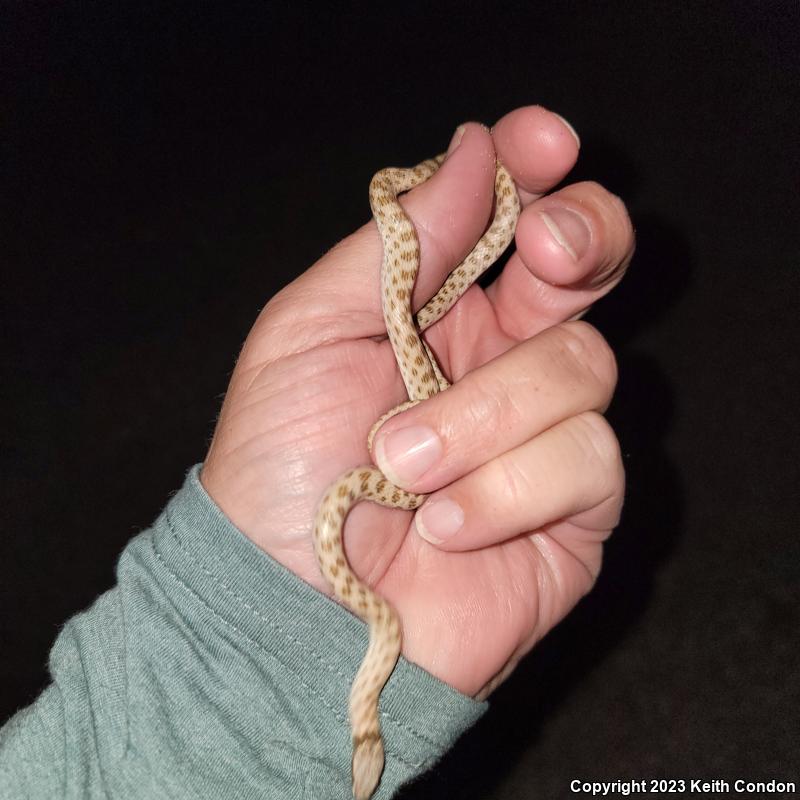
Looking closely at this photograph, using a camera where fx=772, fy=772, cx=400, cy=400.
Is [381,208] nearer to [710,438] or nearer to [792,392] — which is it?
[710,438]

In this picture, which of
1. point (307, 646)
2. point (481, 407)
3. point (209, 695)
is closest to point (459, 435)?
point (481, 407)

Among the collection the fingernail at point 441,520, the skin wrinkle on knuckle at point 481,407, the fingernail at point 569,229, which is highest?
the fingernail at point 569,229

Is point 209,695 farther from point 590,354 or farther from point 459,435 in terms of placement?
point 590,354

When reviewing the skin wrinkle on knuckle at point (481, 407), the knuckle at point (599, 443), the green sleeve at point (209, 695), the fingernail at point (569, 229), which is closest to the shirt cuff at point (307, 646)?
the green sleeve at point (209, 695)

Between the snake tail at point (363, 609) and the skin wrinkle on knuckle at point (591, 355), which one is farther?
the skin wrinkle on knuckle at point (591, 355)

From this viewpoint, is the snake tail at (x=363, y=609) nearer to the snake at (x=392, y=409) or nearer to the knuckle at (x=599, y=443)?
the snake at (x=392, y=409)

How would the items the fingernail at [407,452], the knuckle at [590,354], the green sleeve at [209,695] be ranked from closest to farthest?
the green sleeve at [209,695] → the fingernail at [407,452] → the knuckle at [590,354]

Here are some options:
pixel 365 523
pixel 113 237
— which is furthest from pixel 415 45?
pixel 365 523
